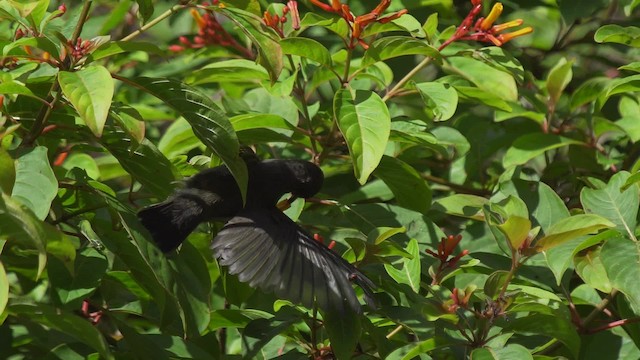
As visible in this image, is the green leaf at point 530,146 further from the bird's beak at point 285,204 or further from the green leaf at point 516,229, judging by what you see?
the green leaf at point 516,229

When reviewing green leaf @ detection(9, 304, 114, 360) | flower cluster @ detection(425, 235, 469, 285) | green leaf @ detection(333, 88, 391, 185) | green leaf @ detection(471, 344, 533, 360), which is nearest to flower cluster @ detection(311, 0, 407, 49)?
green leaf @ detection(333, 88, 391, 185)

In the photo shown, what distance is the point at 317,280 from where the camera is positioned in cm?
190

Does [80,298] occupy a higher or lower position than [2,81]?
lower

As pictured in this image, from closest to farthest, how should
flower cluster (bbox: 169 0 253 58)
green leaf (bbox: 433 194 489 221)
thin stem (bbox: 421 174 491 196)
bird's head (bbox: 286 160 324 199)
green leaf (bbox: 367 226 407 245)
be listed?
green leaf (bbox: 367 226 407 245), bird's head (bbox: 286 160 324 199), green leaf (bbox: 433 194 489 221), flower cluster (bbox: 169 0 253 58), thin stem (bbox: 421 174 491 196)

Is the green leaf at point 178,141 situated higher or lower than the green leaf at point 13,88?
lower

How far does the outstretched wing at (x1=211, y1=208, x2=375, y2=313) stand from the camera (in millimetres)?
1879

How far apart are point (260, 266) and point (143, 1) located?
556 mm

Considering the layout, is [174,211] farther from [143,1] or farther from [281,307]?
[143,1]

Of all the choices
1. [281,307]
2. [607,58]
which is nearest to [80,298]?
[281,307]

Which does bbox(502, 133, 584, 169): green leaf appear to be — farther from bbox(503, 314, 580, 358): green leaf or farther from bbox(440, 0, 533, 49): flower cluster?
bbox(503, 314, 580, 358): green leaf

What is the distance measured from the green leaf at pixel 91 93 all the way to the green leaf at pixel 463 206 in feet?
3.23

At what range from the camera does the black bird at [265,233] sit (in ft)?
6.23

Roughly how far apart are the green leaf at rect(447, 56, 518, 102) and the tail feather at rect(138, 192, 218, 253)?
2.45 ft

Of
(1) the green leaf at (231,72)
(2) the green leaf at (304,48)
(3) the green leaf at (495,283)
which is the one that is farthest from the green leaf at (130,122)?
(3) the green leaf at (495,283)
